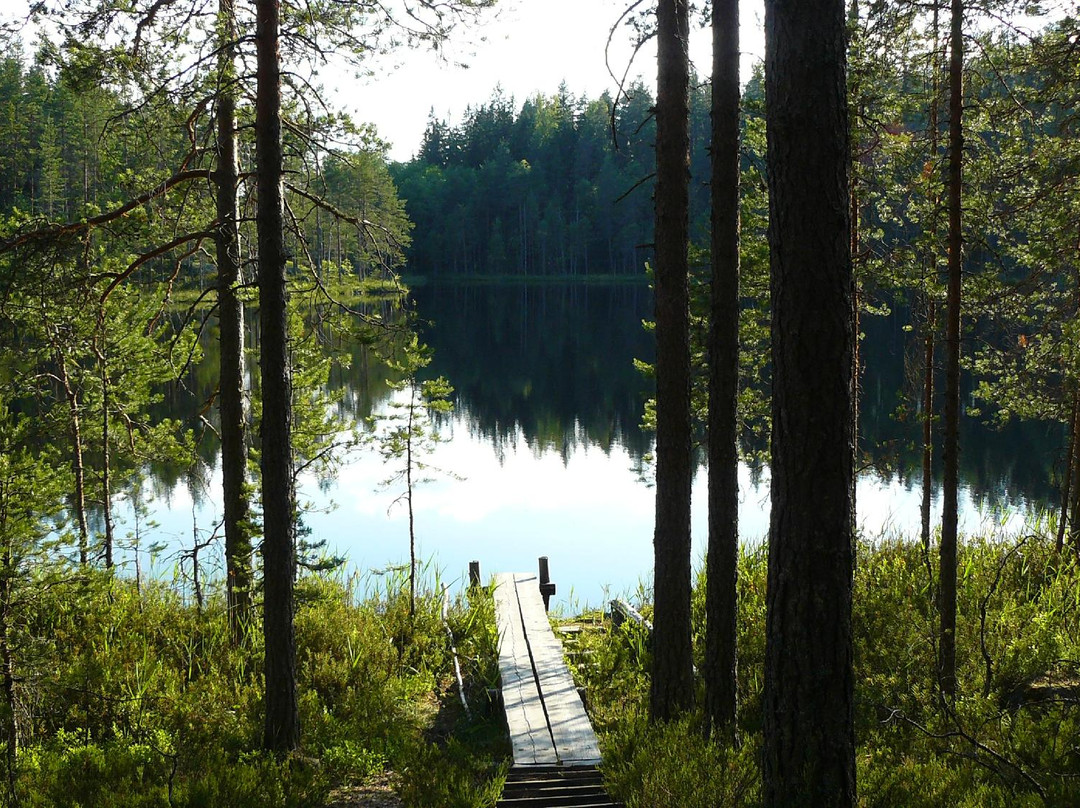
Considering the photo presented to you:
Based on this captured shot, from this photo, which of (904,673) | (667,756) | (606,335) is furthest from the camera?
(606,335)

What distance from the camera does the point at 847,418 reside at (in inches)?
168

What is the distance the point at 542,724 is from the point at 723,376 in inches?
141

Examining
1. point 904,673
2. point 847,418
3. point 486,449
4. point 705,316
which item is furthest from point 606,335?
point 847,418

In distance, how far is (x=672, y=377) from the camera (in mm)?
7645

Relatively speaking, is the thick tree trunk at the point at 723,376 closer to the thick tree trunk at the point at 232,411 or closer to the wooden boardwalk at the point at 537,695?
the wooden boardwalk at the point at 537,695

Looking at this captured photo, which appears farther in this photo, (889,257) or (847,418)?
(889,257)

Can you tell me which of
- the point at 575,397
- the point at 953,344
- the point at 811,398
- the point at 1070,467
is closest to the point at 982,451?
the point at 1070,467

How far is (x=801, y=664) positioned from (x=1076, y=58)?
6.49 metres

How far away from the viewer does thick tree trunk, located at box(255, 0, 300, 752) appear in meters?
7.45

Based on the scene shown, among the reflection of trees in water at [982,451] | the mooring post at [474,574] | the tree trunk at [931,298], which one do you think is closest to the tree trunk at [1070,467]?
the tree trunk at [931,298]

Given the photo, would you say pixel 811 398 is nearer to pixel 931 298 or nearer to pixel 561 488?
pixel 931 298

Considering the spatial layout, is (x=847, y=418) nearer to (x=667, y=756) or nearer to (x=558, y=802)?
(x=667, y=756)

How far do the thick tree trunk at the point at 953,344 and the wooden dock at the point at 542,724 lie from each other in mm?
3630

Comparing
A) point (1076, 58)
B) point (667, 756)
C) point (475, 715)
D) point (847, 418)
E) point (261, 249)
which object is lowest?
point (475, 715)
